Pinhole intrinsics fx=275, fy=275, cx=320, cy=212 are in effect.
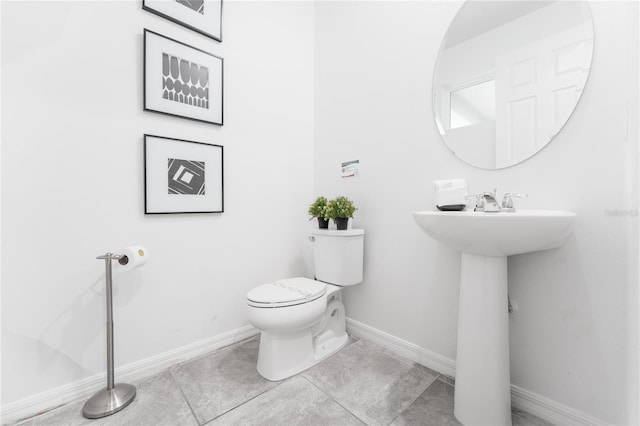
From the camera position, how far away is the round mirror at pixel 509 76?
1.05 m

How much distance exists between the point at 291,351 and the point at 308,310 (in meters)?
0.25

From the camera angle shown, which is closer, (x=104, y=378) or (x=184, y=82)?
(x=104, y=378)

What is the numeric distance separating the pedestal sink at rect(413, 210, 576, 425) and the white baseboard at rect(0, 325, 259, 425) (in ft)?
4.08

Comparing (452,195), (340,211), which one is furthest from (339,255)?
(452,195)

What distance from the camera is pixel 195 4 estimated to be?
151 centimetres

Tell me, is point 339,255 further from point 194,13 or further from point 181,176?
point 194,13

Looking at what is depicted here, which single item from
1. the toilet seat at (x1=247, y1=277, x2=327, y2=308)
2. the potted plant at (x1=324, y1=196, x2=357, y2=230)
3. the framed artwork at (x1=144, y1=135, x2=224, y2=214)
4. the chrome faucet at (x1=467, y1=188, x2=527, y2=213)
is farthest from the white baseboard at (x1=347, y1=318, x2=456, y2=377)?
the framed artwork at (x1=144, y1=135, x2=224, y2=214)

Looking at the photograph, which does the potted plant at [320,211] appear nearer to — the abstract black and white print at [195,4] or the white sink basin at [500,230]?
the white sink basin at [500,230]

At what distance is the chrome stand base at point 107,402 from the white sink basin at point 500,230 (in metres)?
1.45

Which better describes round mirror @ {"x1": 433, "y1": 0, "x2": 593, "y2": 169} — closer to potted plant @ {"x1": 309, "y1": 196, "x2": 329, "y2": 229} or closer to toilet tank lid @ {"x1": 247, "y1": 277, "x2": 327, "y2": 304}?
potted plant @ {"x1": 309, "y1": 196, "x2": 329, "y2": 229}

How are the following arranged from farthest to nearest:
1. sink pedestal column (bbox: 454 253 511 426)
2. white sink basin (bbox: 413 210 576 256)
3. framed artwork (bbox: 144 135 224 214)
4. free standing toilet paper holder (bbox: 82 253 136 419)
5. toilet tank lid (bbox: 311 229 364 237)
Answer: toilet tank lid (bbox: 311 229 364 237) < framed artwork (bbox: 144 135 224 214) < free standing toilet paper holder (bbox: 82 253 136 419) < sink pedestal column (bbox: 454 253 511 426) < white sink basin (bbox: 413 210 576 256)

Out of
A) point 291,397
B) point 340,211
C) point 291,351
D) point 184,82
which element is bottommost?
point 291,397

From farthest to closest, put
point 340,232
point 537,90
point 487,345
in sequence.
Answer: point 340,232
point 537,90
point 487,345

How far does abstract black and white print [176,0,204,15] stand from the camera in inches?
58.1
